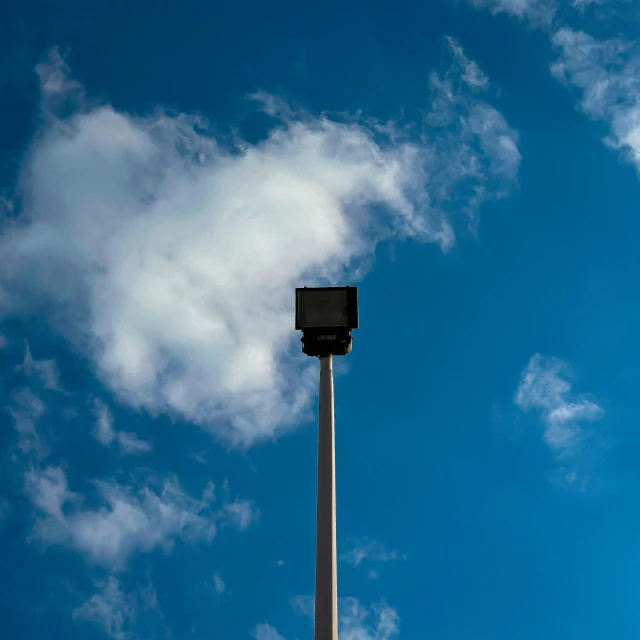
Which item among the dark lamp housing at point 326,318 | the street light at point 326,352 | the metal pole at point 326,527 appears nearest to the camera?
the metal pole at point 326,527

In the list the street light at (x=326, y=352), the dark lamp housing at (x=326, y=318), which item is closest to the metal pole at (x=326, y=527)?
the street light at (x=326, y=352)

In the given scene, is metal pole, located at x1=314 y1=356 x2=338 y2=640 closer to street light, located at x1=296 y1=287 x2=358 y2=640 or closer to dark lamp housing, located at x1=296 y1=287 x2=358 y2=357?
street light, located at x1=296 y1=287 x2=358 y2=640

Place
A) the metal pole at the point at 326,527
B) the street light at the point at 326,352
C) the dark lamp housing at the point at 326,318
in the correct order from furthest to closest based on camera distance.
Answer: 1. the dark lamp housing at the point at 326,318
2. the street light at the point at 326,352
3. the metal pole at the point at 326,527

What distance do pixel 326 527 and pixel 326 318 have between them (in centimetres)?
322

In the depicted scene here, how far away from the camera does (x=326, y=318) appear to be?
36.4 feet

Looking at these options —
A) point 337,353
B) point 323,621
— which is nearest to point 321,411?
point 337,353

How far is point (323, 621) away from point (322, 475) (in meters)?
1.85

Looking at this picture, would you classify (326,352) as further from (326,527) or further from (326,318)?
(326,527)

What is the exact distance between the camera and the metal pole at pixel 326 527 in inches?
334

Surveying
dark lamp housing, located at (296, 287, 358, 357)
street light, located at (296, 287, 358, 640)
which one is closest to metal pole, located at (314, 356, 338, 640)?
street light, located at (296, 287, 358, 640)

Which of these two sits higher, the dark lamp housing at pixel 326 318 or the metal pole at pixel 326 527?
the dark lamp housing at pixel 326 318

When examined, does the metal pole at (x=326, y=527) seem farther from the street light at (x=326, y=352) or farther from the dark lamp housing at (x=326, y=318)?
the dark lamp housing at (x=326, y=318)

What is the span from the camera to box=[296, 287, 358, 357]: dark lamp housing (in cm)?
1103

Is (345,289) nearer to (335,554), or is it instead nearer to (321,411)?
(321,411)
